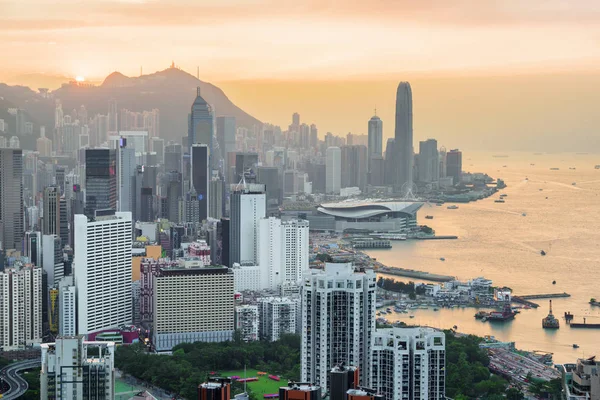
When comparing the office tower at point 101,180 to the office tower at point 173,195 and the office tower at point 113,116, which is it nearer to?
the office tower at point 173,195

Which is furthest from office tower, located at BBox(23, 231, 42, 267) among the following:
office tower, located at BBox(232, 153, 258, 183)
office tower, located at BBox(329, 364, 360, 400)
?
office tower, located at BBox(232, 153, 258, 183)

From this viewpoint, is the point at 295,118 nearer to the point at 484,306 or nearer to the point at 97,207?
the point at 97,207

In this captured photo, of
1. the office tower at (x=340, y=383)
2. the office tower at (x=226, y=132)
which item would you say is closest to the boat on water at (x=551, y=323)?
the office tower at (x=340, y=383)

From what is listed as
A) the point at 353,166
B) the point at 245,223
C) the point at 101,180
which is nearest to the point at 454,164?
the point at 353,166

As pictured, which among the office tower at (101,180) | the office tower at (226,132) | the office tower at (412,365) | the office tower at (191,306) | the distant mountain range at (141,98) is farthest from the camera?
the office tower at (226,132)

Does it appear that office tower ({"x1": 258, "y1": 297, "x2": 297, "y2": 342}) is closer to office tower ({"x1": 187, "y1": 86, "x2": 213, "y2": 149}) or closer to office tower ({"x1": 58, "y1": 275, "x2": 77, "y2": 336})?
office tower ({"x1": 58, "y1": 275, "x2": 77, "y2": 336})

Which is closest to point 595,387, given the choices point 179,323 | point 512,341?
point 512,341
